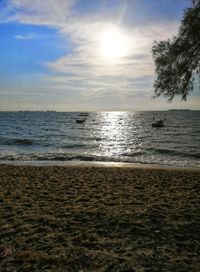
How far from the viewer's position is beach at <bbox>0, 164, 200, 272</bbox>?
627 cm

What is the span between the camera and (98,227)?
26.8 feet

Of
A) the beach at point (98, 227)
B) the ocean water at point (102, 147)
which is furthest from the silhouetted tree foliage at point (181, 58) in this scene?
the ocean water at point (102, 147)

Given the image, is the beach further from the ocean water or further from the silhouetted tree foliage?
the ocean water

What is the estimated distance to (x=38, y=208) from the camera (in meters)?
9.87

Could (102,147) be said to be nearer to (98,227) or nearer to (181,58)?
(181,58)

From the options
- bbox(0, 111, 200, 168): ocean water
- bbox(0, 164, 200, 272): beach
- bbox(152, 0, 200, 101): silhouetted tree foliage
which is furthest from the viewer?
bbox(0, 111, 200, 168): ocean water

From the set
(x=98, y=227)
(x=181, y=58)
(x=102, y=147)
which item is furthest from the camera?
(x=102, y=147)

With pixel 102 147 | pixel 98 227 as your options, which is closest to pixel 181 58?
pixel 98 227

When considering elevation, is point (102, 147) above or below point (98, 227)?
below

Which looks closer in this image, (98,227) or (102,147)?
(98,227)

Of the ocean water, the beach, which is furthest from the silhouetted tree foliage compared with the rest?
the ocean water

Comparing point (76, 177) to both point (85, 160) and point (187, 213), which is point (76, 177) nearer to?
point (187, 213)

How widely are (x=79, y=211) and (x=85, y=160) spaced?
18.2 m

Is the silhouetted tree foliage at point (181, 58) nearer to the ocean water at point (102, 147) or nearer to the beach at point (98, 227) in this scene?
the beach at point (98, 227)
